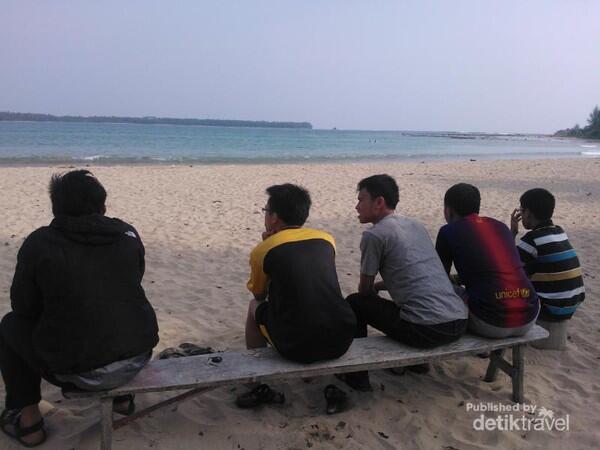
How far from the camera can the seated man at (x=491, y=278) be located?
9.32 ft

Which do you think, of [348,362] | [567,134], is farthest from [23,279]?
[567,134]

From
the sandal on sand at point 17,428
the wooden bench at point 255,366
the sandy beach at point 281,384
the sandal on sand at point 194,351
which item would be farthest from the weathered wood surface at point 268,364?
the sandal on sand at point 194,351

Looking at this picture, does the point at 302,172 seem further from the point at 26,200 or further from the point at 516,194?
the point at 26,200

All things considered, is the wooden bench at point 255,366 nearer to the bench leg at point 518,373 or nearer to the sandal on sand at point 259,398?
the bench leg at point 518,373

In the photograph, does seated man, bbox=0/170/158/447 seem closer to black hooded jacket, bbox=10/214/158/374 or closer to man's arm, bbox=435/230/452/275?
black hooded jacket, bbox=10/214/158/374

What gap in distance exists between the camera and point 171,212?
28.8ft

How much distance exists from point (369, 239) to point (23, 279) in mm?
1721

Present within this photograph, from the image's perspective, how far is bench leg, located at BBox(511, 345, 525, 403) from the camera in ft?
9.77

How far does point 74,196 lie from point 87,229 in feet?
0.56

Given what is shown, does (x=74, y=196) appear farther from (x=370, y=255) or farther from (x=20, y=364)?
(x=370, y=255)

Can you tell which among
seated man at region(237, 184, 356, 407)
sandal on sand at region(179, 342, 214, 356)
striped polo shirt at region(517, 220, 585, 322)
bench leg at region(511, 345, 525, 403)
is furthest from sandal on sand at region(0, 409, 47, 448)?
striped polo shirt at region(517, 220, 585, 322)

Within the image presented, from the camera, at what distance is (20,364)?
250 cm

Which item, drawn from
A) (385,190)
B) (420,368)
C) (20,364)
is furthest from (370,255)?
(20,364)

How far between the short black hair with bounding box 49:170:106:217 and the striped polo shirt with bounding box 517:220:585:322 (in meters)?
2.83
